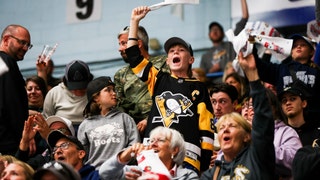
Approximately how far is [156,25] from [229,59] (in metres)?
1.02

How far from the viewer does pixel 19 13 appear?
501 inches

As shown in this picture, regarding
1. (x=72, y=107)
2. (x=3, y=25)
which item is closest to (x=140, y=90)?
(x=72, y=107)

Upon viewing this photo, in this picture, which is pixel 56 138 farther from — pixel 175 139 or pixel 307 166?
pixel 307 166

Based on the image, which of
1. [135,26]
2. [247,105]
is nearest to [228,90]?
[247,105]

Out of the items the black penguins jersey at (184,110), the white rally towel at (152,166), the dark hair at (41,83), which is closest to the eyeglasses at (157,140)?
the white rally towel at (152,166)

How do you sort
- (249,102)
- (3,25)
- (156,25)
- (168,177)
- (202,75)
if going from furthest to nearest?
(3,25), (156,25), (202,75), (249,102), (168,177)

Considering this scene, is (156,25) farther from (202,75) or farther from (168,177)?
(168,177)

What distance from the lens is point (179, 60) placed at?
8.44 m

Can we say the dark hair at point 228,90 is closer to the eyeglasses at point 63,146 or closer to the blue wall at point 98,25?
the eyeglasses at point 63,146

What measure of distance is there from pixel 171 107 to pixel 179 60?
45 centimetres

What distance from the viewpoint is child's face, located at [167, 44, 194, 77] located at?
842cm

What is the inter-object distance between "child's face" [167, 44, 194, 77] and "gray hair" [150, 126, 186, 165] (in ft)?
3.04

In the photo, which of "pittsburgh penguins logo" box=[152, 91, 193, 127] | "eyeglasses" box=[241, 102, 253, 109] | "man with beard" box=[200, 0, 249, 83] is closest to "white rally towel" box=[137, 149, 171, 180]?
Answer: "pittsburgh penguins logo" box=[152, 91, 193, 127]

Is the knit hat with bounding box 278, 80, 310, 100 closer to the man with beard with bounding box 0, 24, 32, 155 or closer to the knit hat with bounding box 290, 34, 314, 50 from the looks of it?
the knit hat with bounding box 290, 34, 314, 50
